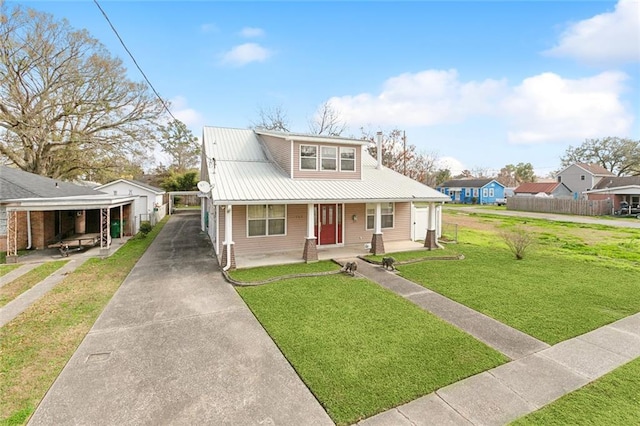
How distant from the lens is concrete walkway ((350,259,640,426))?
383cm

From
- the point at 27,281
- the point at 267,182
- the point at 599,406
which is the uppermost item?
the point at 267,182

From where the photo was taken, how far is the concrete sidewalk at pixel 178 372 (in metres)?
3.84

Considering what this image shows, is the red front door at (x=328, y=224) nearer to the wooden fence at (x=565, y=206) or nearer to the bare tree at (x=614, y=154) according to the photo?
the wooden fence at (x=565, y=206)

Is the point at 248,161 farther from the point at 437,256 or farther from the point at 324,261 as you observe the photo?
the point at 437,256

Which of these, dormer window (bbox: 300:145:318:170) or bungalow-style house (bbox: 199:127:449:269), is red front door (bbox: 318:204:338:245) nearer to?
bungalow-style house (bbox: 199:127:449:269)

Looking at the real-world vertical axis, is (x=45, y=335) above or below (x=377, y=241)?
below

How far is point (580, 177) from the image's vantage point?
42812 millimetres

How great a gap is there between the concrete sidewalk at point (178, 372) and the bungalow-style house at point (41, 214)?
6.26 meters

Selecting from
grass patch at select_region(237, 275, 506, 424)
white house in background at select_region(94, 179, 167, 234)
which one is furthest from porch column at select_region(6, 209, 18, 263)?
white house in background at select_region(94, 179, 167, 234)

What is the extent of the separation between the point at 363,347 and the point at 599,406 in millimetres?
3205

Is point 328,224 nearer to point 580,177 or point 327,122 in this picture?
point 327,122

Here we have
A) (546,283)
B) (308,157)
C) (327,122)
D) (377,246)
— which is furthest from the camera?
(327,122)

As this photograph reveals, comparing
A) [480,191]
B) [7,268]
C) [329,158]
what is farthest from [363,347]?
[480,191]

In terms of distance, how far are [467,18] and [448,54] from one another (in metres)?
2.57
